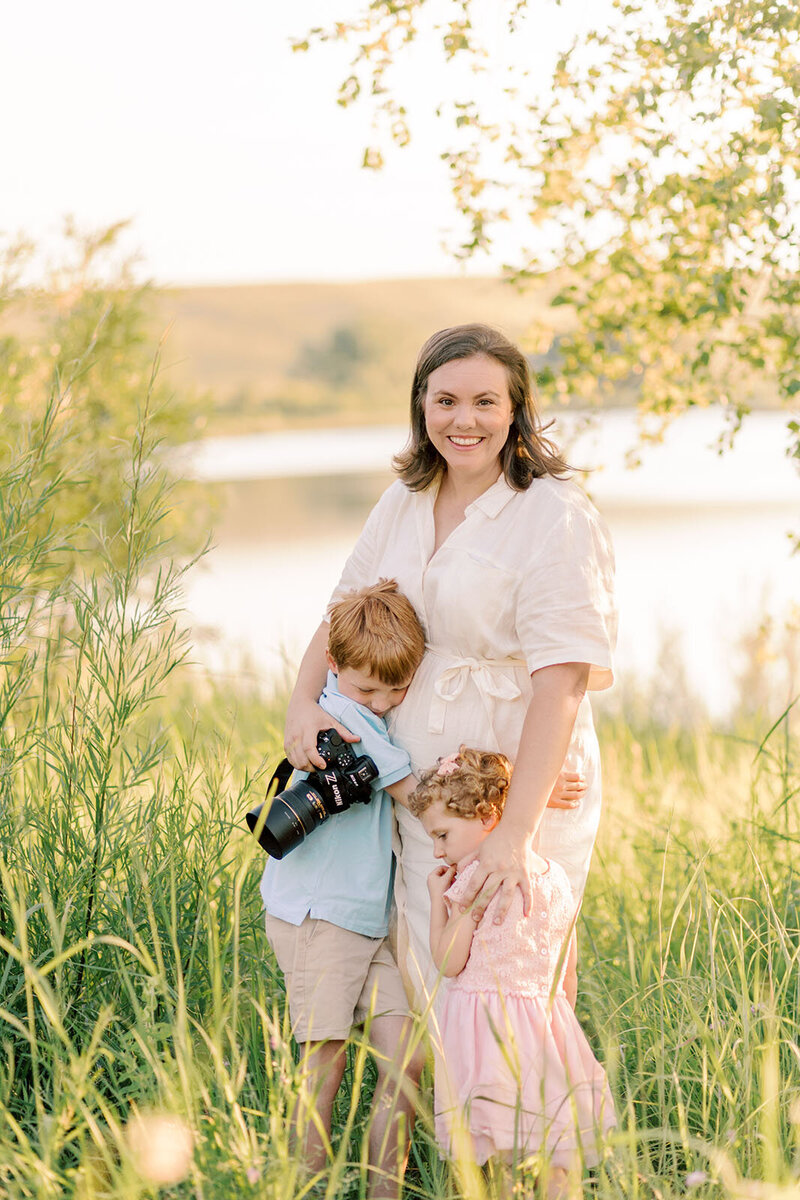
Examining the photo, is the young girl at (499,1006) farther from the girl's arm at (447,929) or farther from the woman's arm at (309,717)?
the woman's arm at (309,717)

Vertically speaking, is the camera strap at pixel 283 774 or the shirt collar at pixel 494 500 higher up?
the shirt collar at pixel 494 500

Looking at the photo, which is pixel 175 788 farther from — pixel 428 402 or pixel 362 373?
pixel 362 373

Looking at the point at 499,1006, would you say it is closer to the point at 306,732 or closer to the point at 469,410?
the point at 306,732

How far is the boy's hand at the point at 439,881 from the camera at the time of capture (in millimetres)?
2422

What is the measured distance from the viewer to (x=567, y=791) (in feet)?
8.50

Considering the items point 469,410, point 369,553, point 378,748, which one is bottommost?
point 378,748

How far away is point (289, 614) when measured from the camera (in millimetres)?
14578

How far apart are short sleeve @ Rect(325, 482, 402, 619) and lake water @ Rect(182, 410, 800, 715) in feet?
1.17

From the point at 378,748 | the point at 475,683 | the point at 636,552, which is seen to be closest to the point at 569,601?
the point at 475,683

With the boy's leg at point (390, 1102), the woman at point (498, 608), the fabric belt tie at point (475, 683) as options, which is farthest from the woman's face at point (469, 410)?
the boy's leg at point (390, 1102)

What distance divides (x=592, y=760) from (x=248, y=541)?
20.0 m

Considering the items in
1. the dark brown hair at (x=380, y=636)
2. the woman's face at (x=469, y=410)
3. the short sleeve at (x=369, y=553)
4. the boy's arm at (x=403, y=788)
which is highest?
the woman's face at (x=469, y=410)

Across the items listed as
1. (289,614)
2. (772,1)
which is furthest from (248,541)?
(772,1)

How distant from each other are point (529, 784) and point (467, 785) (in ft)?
0.44
